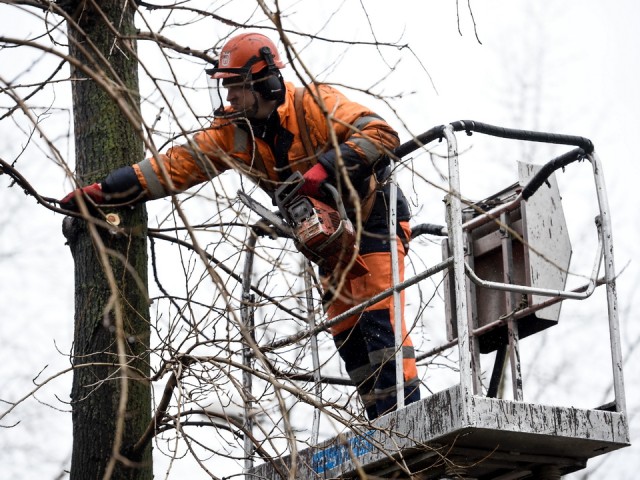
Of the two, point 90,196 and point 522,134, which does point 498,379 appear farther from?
point 90,196

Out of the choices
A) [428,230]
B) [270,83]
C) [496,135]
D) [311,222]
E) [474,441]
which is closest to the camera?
[474,441]

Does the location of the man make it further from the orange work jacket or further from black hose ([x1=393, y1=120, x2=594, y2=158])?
black hose ([x1=393, y1=120, x2=594, y2=158])

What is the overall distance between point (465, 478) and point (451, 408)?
75 centimetres

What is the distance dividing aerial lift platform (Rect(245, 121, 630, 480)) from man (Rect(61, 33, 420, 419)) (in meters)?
0.33

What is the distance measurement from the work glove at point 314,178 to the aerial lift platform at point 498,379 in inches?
15.6

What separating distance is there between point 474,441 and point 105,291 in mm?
1729

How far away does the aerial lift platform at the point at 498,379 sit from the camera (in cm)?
390

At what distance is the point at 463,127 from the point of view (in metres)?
4.31

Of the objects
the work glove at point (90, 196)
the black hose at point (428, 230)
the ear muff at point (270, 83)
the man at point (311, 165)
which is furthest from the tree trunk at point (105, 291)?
the black hose at point (428, 230)

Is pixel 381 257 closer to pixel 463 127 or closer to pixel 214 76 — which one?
pixel 463 127

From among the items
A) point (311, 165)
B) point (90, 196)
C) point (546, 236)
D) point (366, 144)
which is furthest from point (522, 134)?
point (90, 196)

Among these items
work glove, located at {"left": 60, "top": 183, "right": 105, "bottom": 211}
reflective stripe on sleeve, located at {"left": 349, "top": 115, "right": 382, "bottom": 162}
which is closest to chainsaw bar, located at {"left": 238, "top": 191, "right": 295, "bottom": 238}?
reflective stripe on sleeve, located at {"left": 349, "top": 115, "right": 382, "bottom": 162}

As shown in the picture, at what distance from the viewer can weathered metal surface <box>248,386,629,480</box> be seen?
12.7ft

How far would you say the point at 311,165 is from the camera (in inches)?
201
